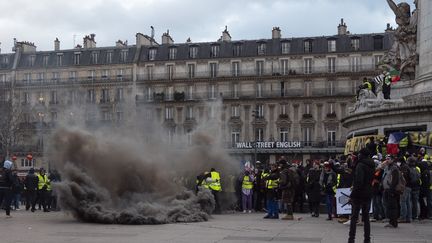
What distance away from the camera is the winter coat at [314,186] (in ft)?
74.2

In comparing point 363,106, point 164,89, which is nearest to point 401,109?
point 363,106

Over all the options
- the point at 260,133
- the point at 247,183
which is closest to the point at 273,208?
the point at 247,183

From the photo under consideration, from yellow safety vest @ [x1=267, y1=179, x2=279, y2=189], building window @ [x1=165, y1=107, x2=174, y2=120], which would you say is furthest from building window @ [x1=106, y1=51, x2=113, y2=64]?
yellow safety vest @ [x1=267, y1=179, x2=279, y2=189]

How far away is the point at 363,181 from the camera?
14.1 meters

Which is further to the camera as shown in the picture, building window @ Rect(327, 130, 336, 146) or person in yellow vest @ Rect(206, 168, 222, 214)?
building window @ Rect(327, 130, 336, 146)

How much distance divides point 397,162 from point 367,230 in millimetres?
6017

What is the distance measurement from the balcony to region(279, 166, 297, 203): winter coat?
194 ft

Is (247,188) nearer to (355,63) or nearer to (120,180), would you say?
(120,180)

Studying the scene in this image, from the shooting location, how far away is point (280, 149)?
80.2 m

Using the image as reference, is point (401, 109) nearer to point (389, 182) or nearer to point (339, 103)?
point (389, 182)

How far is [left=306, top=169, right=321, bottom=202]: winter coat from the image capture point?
22625 millimetres

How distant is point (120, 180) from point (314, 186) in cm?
627

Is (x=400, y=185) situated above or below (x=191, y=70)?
below

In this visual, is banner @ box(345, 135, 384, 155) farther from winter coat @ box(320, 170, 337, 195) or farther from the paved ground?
the paved ground
